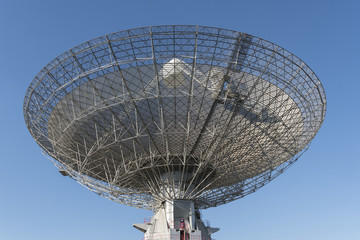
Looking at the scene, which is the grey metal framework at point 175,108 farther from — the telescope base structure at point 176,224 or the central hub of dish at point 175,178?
the telescope base structure at point 176,224

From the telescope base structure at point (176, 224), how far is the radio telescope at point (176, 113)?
9 cm

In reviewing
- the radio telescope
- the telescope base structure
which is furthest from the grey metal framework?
the telescope base structure

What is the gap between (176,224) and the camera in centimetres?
2991

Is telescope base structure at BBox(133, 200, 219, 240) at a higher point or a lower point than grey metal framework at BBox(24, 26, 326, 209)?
lower

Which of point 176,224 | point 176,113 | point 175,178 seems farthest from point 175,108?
point 176,224

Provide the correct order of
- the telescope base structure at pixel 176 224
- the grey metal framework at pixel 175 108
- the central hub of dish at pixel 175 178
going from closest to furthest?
the grey metal framework at pixel 175 108 → the telescope base structure at pixel 176 224 → the central hub of dish at pixel 175 178

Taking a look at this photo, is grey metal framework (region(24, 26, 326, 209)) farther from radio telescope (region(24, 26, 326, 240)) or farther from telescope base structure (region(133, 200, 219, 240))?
telescope base structure (region(133, 200, 219, 240))

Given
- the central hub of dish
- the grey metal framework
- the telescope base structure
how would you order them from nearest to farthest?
the grey metal framework < the telescope base structure < the central hub of dish

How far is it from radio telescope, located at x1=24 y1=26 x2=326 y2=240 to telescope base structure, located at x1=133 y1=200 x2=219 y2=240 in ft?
0.30

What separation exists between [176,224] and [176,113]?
1040 cm

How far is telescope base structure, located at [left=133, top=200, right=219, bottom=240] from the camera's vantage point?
2883 centimetres

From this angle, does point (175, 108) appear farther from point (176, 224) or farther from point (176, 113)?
point (176, 224)

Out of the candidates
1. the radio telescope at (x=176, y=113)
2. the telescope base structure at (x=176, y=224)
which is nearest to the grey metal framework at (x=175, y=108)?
the radio telescope at (x=176, y=113)

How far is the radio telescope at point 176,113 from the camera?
23.1 m
